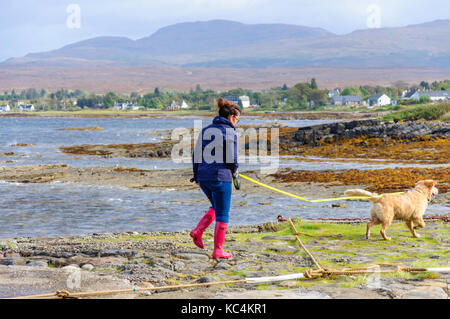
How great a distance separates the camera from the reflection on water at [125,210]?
14570mm

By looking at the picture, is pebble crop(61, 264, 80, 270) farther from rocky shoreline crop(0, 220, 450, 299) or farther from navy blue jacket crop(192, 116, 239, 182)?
navy blue jacket crop(192, 116, 239, 182)

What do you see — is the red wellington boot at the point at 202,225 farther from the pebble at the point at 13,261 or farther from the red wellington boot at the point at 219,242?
the pebble at the point at 13,261

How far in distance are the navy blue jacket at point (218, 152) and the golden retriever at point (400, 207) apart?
250 centimetres

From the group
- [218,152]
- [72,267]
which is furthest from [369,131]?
[72,267]

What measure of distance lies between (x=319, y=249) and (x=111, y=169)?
21.2m

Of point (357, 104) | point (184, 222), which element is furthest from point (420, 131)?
point (357, 104)

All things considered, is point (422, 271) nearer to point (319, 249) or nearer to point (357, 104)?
point (319, 249)

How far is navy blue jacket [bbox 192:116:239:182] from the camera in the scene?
8062 millimetres

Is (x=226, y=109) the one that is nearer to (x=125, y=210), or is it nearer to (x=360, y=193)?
(x=360, y=193)

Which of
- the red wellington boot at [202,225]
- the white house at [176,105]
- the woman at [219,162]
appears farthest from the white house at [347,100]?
the woman at [219,162]

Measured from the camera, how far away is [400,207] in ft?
32.1

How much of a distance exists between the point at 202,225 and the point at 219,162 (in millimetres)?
1235

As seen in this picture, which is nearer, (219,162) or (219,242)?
(219,162)

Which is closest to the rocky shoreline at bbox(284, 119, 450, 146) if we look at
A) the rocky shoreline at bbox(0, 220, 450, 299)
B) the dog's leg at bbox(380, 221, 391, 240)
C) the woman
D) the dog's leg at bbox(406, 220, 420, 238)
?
the rocky shoreline at bbox(0, 220, 450, 299)
